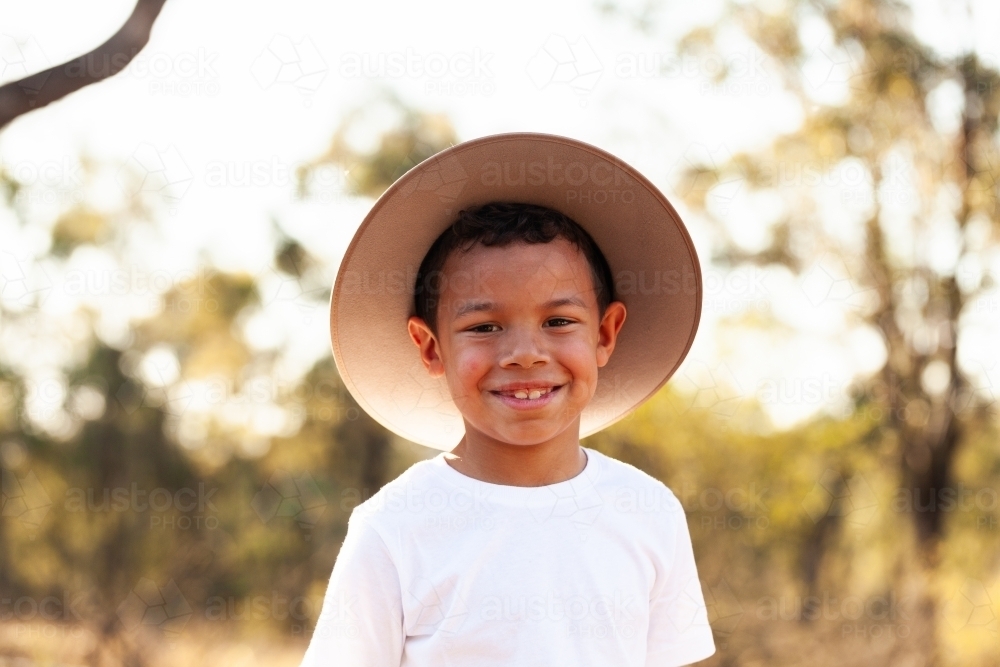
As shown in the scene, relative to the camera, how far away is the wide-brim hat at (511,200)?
1.86m

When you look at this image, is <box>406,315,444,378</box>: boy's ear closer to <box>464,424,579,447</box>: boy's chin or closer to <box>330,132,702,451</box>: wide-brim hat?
<box>330,132,702,451</box>: wide-brim hat

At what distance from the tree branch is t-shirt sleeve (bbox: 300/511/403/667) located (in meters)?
1.19

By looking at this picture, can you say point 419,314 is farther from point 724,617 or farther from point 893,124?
point 893,124

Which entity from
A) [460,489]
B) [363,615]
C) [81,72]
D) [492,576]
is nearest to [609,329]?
[460,489]

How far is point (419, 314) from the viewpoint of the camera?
2.02m

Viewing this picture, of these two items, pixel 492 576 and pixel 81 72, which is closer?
pixel 492 576

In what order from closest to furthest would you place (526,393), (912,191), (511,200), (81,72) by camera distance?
(526,393)
(511,200)
(81,72)
(912,191)

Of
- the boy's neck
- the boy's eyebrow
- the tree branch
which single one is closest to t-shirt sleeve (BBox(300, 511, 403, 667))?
the boy's neck

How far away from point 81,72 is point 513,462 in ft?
4.14

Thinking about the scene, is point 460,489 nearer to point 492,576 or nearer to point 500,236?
point 492,576

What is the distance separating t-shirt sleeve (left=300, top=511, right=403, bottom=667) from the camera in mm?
1683

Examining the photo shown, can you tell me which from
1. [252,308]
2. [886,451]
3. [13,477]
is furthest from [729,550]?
[13,477]

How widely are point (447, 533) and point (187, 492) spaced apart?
23.3 feet

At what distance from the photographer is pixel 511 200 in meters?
1.95
